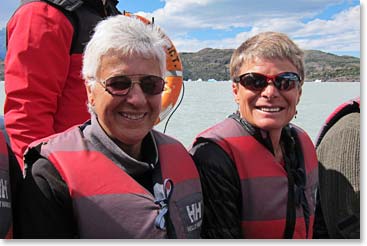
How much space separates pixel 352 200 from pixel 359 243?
1.83 feet

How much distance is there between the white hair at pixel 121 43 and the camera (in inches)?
54.9

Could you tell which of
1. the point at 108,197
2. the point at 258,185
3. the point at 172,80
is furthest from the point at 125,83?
the point at 172,80

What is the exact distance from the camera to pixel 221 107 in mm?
4332

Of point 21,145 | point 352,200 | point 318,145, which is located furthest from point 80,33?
point 352,200

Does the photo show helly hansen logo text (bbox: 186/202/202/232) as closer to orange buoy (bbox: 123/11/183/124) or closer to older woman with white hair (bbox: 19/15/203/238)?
older woman with white hair (bbox: 19/15/203/238)

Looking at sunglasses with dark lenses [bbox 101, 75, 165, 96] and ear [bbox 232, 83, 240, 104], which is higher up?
sunglasses with dark lenses [bbox 101, 75, 165, 96]

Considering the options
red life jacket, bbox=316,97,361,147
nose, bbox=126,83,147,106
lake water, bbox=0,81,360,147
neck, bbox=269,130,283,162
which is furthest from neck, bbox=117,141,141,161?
lake water, bbox=0,81,360,147

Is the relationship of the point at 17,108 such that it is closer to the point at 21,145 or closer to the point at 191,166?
the point at 21,145

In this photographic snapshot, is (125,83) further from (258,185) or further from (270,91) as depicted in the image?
(258,185)

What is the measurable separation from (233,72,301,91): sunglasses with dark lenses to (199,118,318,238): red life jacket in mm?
224

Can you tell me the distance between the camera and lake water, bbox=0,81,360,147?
3573 millimetres

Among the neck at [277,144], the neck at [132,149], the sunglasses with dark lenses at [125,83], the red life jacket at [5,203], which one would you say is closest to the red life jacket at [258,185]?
the neck at [277,144]

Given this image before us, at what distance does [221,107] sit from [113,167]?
9.77 feet

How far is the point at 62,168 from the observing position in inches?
53.2
